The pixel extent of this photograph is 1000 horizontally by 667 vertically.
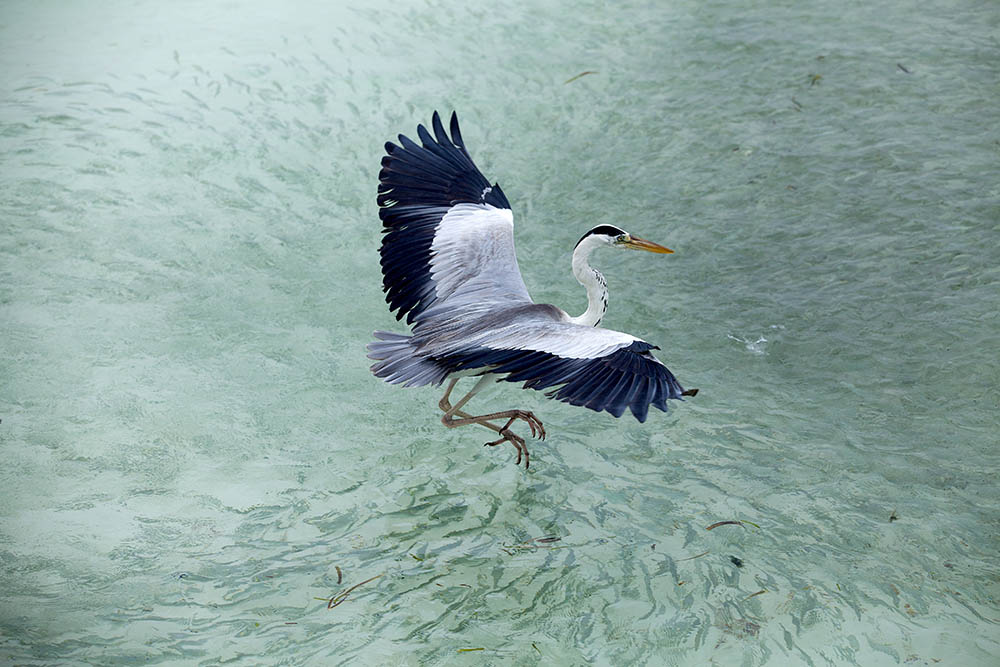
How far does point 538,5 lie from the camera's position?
7270 mm

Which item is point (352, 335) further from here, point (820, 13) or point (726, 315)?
point (820, 13)

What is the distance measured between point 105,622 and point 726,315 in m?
3.07

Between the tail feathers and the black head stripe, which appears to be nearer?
the tail feathers

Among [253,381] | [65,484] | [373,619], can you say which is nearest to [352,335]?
[253,381]

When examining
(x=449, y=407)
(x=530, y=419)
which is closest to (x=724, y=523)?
(x=530, y=419)

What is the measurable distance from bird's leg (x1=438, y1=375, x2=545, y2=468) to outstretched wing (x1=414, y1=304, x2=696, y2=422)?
0.76 feet

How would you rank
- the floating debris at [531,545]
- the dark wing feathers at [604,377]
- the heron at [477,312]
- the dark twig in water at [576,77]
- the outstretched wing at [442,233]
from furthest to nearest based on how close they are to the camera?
the dark twig in water at [576,77], the outstretched wing at [442,233], the floating debris at [531,545], the heron at [477,312], the dark wing feathers at [604,377]

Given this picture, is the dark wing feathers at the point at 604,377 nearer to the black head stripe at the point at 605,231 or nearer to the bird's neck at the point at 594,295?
the bird's neck at the point at 594,295

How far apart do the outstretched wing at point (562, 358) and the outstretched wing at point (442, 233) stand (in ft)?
0.86

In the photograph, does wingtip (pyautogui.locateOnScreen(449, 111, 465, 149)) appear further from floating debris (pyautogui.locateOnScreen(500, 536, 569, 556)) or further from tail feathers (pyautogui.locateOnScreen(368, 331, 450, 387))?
floating debris (pyautogui.locateOnScreen(500, 536, 569, 556))

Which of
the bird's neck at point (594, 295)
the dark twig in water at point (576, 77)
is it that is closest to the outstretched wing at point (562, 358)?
the bird's neck at point (594, 295)

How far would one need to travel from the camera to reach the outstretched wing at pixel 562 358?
3076mm

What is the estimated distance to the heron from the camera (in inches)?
127

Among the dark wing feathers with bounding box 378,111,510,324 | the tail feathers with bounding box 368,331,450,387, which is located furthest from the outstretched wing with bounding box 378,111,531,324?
the tail feathers with bounding box 368,331,450,387
